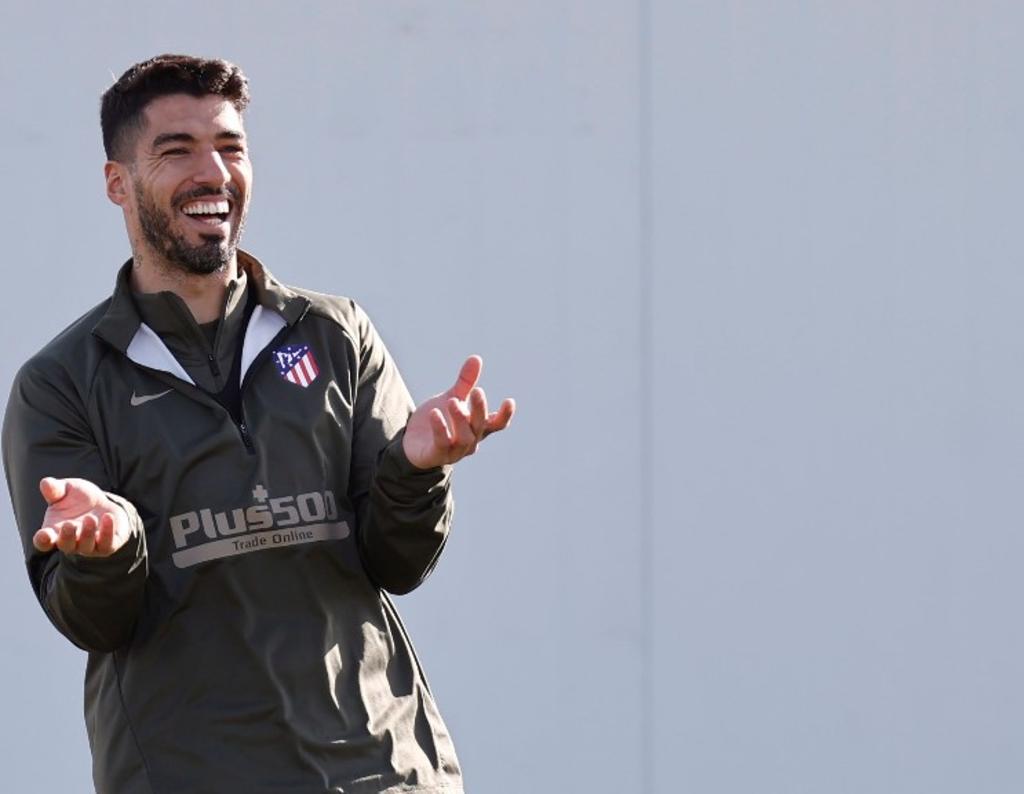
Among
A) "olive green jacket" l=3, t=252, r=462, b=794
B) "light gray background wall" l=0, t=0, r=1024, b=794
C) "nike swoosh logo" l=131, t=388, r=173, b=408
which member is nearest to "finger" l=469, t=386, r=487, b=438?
"olive green jacket" l=3, t=252, r=462, b=794

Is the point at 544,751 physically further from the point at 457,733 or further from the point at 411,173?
the point at 411,173

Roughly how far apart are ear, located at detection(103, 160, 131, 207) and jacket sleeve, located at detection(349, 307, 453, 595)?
385 millimetres

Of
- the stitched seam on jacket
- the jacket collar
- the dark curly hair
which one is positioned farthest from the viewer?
the dark curly hair

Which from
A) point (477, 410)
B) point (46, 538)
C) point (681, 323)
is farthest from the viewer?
point (681, 323)

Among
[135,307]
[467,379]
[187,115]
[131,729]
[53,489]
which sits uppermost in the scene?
[187,115]

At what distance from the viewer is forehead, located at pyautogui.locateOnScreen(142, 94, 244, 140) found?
2.54m

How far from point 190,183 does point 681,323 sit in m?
1.86

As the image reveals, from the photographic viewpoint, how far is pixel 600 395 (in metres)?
4.20

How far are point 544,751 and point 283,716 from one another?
198cm

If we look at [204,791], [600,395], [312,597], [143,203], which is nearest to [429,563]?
[312,597]

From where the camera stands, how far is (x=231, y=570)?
2369 millimetres

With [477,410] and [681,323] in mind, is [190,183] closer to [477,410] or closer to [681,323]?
[477,410]

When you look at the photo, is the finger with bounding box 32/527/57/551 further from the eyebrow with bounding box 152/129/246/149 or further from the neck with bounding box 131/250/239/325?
the eyebrow with bounding box 152/129/246/149

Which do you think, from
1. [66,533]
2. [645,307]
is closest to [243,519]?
[66,533]
